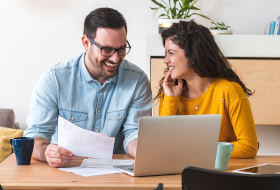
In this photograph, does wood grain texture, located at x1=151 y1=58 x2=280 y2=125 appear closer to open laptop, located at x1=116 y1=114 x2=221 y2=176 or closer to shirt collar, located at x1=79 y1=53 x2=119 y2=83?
shirt collar, located at x1=79 y1=53 x2=119 y2=83

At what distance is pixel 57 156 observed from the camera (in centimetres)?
154

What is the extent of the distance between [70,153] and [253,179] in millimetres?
728

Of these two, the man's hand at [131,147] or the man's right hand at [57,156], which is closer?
the man's right hand at [57,156]

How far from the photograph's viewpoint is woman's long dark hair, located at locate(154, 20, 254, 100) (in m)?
2.21

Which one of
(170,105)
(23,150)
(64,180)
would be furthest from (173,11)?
(64,180)

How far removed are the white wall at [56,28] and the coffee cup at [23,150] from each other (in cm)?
190

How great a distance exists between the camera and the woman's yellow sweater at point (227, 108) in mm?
1984

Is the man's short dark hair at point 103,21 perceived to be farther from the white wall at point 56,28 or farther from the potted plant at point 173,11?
the white wall at point 56,28

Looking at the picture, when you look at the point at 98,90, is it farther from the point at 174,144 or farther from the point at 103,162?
the point at 174,144

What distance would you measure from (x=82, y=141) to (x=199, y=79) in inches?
36.3

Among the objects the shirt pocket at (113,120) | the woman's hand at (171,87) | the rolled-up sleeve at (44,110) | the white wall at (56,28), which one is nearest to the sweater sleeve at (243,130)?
the woman's hand at (171,87)

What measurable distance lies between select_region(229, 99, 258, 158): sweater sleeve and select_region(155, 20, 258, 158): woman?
3 centimetres

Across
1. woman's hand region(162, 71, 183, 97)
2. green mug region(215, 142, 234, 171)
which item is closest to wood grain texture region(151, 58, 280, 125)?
woman's hand region(162, 71, 183, 97)

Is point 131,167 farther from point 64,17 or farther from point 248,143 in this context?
point 64,17
